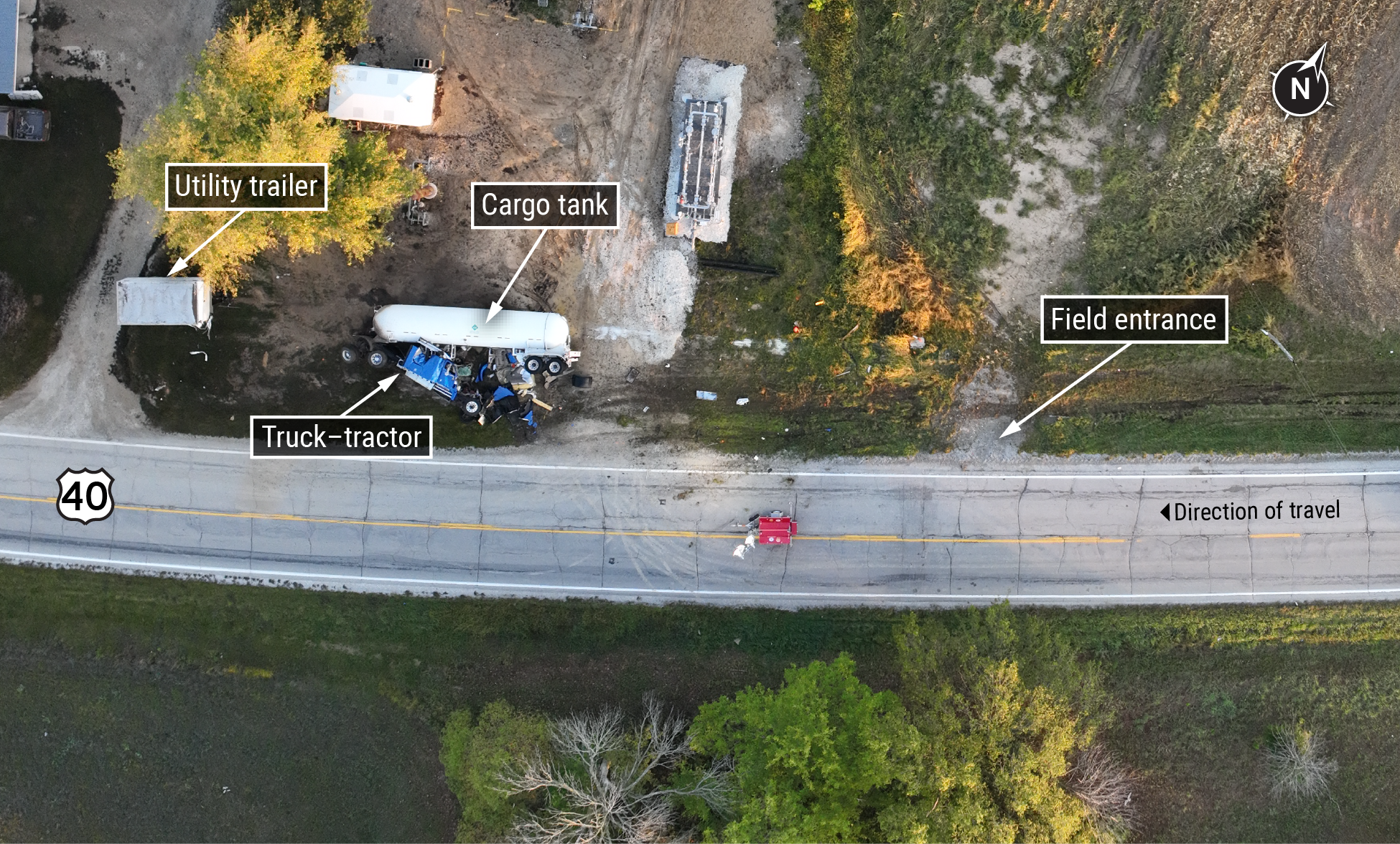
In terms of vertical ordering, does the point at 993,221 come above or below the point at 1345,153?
below

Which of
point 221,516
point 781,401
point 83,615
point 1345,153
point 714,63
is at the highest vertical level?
point 714,63

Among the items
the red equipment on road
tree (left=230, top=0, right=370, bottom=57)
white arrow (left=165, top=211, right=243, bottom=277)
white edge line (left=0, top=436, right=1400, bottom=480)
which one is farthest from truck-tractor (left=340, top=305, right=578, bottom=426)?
tree (left=230, top=0, right=370, bottom=57)

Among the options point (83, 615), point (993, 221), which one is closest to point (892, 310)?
point (993, 221)

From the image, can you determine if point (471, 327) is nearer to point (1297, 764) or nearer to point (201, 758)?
point (201, 758)

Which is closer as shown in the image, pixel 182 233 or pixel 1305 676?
pixel 182 233

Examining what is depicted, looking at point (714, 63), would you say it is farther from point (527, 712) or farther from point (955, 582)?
point (527, 712)

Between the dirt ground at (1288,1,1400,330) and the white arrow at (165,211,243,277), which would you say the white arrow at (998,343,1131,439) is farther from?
the white arrow at (165,211,243,277)

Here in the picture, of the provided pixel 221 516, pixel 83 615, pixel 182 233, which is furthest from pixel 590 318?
pixel 83 615
